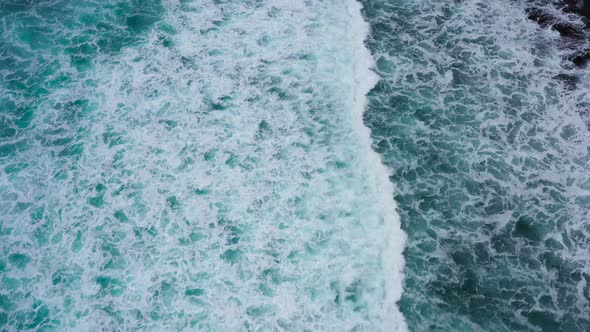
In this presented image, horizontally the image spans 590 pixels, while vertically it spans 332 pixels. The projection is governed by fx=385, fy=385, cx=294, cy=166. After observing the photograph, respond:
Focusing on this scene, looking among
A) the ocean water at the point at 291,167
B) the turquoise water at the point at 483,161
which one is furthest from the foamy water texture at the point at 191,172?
the turquoise water at the point at 483,161

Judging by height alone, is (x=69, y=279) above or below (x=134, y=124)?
below

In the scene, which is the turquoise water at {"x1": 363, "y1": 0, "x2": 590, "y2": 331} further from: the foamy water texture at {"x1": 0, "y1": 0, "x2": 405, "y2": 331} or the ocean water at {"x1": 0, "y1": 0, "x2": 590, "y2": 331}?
the foamy water texture at {"x1": 0, "y1": 0, "x2": 405, "y2": 331}

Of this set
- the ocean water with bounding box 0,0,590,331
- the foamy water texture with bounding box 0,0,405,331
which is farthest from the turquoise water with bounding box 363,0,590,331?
the foamy water texture with bounding box 0,0,405,331

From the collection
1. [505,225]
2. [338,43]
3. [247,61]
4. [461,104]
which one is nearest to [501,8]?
[461,104]

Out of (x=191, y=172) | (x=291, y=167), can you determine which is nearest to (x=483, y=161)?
(x=291, y=167)

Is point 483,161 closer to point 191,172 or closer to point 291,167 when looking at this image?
point 291,167

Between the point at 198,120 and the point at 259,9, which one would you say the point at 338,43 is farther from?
the point at 198,120
